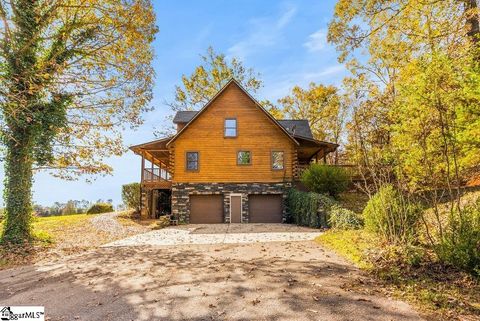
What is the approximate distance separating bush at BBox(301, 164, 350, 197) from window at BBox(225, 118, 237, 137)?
19.2 ft

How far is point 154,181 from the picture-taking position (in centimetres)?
2106

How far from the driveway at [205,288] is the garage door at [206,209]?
33.7 ft

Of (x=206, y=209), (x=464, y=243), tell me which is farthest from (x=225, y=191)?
(x=464, y=243)

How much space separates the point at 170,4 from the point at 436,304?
1284 cm

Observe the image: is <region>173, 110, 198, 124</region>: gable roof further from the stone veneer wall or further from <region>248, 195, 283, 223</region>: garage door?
<region>248, 195, 283, 223</region>: garage door

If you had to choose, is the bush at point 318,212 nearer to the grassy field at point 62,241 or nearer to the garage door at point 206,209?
the garage door at point 206,209

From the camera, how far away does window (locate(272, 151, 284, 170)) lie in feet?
64.9

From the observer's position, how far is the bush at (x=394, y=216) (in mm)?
7566

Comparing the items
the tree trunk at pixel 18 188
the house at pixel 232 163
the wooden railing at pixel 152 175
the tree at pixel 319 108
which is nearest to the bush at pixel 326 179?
the house at pixel 232 163

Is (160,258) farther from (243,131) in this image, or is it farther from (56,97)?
(243,131)

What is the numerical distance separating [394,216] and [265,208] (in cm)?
1210

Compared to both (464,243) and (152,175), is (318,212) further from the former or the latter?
(152,175)

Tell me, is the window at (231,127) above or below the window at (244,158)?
above

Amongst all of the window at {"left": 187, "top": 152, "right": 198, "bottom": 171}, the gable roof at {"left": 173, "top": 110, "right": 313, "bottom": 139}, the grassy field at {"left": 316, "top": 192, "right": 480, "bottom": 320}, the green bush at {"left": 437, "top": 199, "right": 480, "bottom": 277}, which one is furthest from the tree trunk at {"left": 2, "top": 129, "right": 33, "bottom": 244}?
the green bush at {"left": 437, "top": 199, "right": 480, "bottom": 277}
